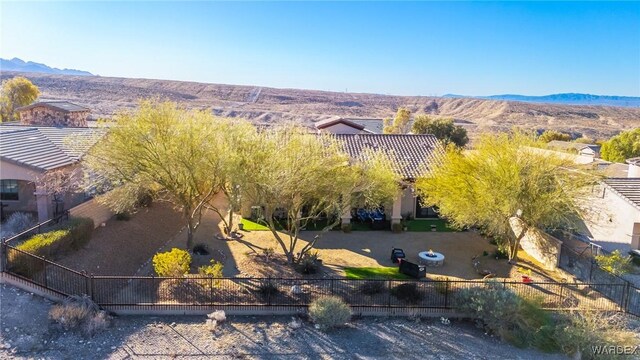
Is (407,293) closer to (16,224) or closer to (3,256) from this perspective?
(3,256)

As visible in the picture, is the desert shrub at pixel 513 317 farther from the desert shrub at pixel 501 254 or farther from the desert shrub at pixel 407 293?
the desert shrub at pixel 501 254

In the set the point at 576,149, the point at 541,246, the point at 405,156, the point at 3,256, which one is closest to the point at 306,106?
the point at 405,156

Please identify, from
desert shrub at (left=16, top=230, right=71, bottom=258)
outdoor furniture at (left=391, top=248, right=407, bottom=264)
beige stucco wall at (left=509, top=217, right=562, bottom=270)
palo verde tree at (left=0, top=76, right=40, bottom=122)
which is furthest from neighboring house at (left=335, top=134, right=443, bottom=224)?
palo verde tree at (left=0, top=76, right=40, bottom=122)

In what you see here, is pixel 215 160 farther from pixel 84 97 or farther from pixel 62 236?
pixel 84 97

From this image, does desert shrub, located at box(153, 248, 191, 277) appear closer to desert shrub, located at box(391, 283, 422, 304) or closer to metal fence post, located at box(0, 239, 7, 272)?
metal fence post, located at box(0, 239, 7, 272)

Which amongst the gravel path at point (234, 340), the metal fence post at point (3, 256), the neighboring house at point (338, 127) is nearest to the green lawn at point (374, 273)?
the gravel path at point (234, 340)

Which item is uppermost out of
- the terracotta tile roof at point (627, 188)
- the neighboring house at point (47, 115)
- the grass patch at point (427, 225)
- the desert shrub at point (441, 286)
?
the neighboring house at point (47, 115)
